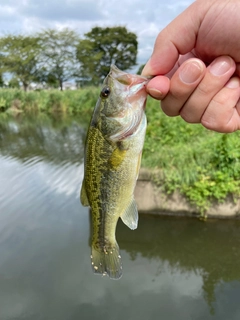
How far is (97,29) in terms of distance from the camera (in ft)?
142

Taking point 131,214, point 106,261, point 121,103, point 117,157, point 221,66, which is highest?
point 221,66

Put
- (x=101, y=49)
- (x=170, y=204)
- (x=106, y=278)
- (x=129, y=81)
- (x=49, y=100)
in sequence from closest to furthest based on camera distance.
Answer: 1. (x=129, y=81)
2. (x=106, y=278)
3. (x=170, y=204)
4. (x=49, y=100)
5. (x=101, y=49)

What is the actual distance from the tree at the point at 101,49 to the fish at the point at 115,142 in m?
42.3

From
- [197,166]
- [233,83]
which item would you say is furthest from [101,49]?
[233,83]

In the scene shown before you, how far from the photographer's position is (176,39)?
165 cm

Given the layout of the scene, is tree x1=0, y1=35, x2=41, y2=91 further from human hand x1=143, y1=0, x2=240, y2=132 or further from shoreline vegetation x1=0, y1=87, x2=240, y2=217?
human hand x1=143, y1=0, x2=240, y2=132

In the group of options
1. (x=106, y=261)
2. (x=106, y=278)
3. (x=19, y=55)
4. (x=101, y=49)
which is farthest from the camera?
(x=101, y=49)

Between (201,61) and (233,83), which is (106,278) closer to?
(233,83)

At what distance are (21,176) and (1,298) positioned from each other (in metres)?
4.67

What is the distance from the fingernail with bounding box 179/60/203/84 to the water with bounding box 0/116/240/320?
11.1 feet

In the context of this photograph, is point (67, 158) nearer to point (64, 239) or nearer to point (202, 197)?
point (64, 239)

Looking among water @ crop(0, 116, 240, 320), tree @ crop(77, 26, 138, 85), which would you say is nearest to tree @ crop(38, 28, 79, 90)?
tree @ crop(77, 26, 138, 85)

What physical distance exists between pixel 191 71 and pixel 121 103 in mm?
422

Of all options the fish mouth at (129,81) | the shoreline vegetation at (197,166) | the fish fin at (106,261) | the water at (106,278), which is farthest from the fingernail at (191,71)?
the shoreline vegetation at (197,166)
